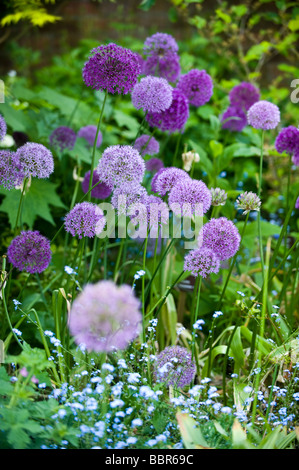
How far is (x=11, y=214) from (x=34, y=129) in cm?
79

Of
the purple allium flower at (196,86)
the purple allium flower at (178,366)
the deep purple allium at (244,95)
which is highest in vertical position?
the deep purple allium at (244,95)

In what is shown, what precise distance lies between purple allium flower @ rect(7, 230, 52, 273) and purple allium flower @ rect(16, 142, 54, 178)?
19 cm

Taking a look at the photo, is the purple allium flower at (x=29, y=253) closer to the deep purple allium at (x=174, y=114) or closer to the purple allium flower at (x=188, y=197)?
the purple allium flower at (x=188, y=197)

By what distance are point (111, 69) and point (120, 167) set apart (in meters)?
0.32

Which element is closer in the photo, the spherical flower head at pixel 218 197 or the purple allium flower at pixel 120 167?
the purple allium flower at pixel 120 167

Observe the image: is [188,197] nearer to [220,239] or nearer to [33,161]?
[220,239]

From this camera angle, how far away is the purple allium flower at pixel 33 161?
1.50 meters

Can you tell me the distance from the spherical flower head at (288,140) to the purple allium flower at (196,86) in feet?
1.00

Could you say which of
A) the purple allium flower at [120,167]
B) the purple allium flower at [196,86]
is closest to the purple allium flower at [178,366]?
the purple allium flower at [120,167]

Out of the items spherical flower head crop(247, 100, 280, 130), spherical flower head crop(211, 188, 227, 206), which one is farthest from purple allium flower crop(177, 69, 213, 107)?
spherical flower head crop(211, 188, 227, 206)

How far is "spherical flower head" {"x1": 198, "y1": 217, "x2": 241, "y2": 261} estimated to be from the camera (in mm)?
1443

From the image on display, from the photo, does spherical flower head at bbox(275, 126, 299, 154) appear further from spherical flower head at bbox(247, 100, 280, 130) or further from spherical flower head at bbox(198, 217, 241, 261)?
spherical flower head at bbox(198, 217, 241, 261)

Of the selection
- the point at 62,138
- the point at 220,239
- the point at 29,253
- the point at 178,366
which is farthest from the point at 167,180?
the point at 62,138
